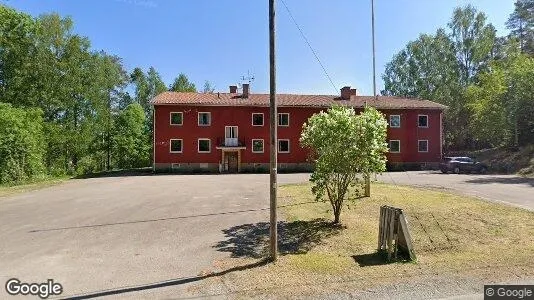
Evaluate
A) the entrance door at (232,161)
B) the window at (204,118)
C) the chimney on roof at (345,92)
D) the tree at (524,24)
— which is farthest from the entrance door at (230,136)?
the tree at (524,24)

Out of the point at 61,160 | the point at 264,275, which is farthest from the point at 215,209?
the point at 61,160

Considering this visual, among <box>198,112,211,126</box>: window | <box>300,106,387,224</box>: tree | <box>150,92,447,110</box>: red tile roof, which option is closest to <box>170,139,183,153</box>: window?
<box>198,112,211,126</box>: window

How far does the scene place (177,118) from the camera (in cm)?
3875

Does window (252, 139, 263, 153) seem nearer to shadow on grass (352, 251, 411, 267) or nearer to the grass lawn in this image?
the grass lawn

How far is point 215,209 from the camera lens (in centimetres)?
1405

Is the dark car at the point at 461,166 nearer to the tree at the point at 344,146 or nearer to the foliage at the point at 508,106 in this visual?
the foliage at the point at 508,106

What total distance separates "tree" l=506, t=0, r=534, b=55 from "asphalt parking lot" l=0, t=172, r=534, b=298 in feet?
154

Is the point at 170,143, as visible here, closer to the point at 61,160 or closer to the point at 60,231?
the point at 61,160

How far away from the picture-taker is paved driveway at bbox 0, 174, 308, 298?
Answer: 696 cm

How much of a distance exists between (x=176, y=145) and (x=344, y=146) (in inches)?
1195

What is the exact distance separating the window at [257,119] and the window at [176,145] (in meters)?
8.05

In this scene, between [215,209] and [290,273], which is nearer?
[290,273]

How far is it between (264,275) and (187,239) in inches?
135

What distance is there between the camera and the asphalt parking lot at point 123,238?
6914 mm
